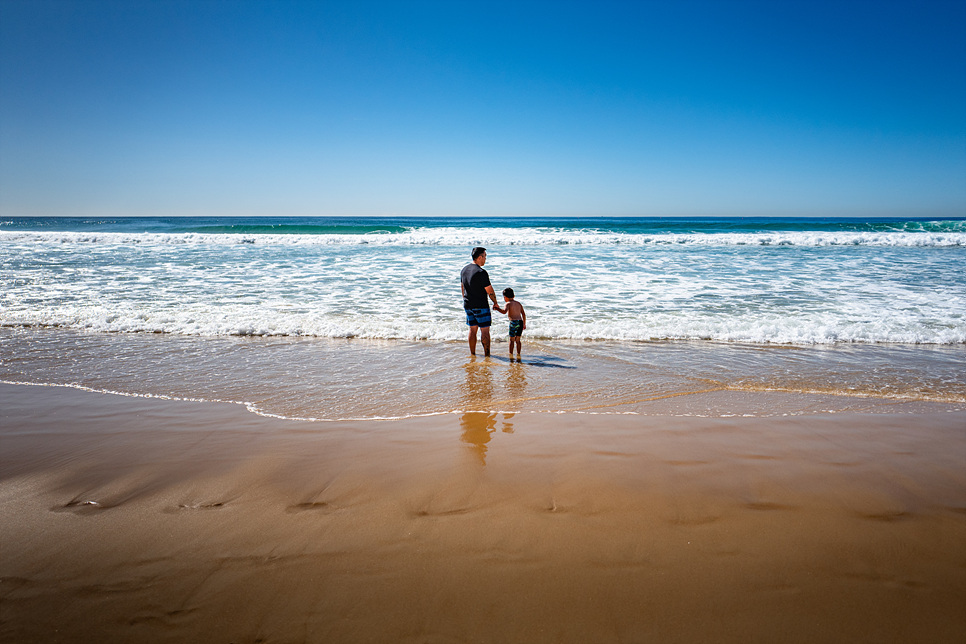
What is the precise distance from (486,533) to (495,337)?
18.2 feet

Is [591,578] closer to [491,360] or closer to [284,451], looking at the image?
[284,451]

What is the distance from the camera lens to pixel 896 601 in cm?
215

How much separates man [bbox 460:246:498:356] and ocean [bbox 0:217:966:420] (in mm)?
355

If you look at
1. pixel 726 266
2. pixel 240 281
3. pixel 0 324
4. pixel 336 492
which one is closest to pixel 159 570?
pixel 336 492

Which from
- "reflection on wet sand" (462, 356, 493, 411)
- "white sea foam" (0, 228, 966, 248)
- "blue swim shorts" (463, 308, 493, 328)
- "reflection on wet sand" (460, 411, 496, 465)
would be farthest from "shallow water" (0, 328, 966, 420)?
"white sea foam" (0, 228, 966, 248)

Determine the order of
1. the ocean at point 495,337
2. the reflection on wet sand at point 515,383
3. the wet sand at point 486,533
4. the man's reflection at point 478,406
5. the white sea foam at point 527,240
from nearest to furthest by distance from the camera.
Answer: the wet sand at point 486,533, the man's reflection at point 478,406, the reflection on wet sand at point 515,383, the ocean at point 495,337, the white sea foam at point 527,240

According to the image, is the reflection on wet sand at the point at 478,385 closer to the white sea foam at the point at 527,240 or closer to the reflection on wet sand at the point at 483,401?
the reflection on wet sand at the point at 483,401

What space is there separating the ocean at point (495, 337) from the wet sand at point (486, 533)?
1.02 m

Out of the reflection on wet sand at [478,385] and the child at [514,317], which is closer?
the reflection on wet sand at [478,385]

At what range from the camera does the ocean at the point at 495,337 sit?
527 cm

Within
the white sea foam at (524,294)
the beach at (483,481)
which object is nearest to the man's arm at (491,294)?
the beach at (483,481)

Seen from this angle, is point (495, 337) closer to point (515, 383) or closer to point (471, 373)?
point (471, 373)

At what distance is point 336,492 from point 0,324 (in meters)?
9.44

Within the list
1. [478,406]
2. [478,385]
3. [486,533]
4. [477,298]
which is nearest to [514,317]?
[477,298]
